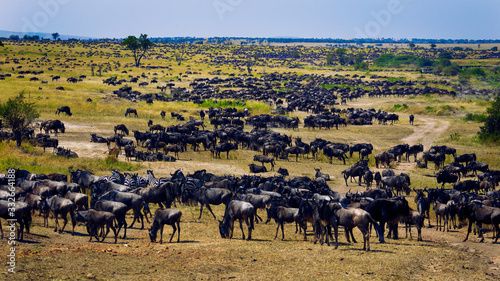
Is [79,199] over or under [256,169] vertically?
over

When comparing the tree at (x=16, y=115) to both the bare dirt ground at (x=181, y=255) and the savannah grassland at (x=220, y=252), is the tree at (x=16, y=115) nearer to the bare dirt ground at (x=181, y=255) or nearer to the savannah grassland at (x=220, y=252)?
the savannah grassland at (x=220, y=252)

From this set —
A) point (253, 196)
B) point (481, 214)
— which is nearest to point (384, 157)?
point (481, 214)

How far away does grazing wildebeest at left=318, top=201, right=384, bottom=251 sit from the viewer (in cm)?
1522

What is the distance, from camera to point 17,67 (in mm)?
92000

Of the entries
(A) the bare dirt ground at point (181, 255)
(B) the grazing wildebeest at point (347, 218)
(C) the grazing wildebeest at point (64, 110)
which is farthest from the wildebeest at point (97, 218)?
(C) the grazing wildebeest at point (64, 110)

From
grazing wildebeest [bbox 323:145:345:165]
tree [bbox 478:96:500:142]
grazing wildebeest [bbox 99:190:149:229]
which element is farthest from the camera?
tree [bbox 478:96:500:142]

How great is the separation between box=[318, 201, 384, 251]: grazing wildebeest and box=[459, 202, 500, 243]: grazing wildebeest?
431 centimetres

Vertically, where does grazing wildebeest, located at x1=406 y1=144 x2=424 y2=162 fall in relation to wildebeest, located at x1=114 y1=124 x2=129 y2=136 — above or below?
below

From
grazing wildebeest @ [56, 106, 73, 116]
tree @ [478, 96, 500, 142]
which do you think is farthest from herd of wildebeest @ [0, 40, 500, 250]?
tree @ [478, 96, 500, 142]

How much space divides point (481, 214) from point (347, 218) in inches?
246

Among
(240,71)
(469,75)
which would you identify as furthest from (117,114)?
(469,75)

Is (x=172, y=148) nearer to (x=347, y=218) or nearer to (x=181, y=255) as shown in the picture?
(x=181, y=255)

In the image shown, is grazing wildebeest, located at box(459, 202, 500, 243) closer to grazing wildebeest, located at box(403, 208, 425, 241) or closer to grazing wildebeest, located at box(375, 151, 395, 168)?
grazing wildebeest, located at box(403, 208, 425, 241)

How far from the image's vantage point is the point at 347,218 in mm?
15711
